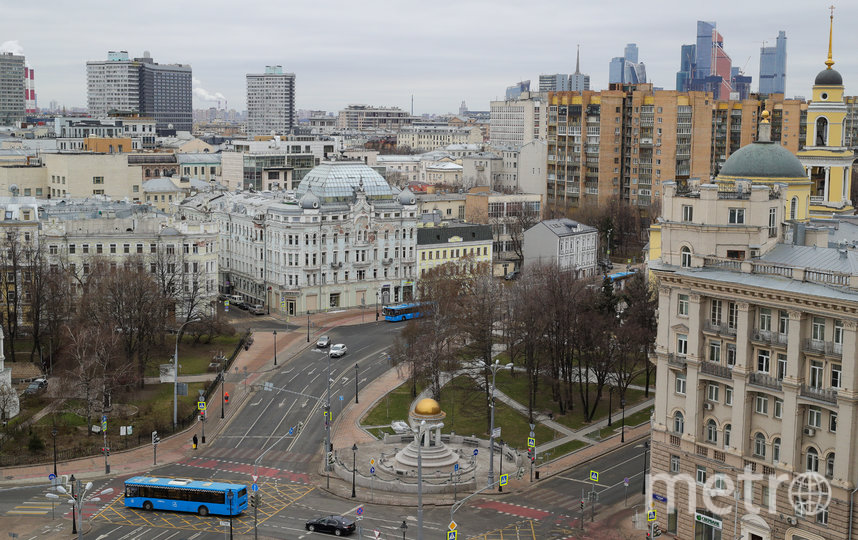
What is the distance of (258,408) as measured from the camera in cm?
10262

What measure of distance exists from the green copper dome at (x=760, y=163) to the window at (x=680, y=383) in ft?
76.4

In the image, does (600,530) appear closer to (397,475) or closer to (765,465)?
(765,465)

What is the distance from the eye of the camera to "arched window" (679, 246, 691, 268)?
240ft

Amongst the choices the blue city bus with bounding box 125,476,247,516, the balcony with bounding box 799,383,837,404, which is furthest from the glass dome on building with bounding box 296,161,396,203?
the balcony with bounding box 799,383,837,404

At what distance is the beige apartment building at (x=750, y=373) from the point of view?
6353cm

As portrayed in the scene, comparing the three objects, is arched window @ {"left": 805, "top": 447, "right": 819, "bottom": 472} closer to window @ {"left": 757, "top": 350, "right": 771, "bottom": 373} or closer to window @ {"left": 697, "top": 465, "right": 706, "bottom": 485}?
window @ {"left": 757, "top": 350, "right": 771, "bottom": 373}

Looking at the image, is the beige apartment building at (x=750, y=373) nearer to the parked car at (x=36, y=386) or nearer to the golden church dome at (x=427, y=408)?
the golden church dome at (x=427, y=408)

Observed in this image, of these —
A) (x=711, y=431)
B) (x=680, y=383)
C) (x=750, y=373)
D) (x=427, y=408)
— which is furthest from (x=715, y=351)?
(x=427, y=408)

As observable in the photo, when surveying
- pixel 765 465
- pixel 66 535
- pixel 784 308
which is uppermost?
pixel 784 308

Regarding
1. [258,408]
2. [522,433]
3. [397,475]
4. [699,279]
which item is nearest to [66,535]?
[397,475]

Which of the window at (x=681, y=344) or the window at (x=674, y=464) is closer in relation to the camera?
the window at (x=681, y=344)

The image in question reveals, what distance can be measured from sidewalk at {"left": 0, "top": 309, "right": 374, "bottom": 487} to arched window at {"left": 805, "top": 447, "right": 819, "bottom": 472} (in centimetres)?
5104

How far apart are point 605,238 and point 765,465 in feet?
Answer: 424

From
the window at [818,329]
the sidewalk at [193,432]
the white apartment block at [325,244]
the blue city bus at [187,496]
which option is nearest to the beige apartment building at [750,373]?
the window at [818,329]
